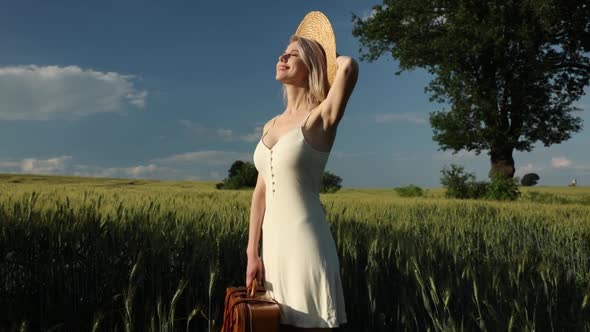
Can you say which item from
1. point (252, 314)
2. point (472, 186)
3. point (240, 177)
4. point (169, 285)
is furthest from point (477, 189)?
point (252, 314)

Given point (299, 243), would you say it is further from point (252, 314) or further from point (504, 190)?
point (504, 190)

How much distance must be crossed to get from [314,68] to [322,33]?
0.19 meters

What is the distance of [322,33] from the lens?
207 centimetres

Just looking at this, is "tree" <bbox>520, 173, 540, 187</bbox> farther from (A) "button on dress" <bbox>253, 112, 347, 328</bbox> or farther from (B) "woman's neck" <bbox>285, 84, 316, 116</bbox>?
(A) "button on dress" <bbox>253, 112, 347, 328</bbox>

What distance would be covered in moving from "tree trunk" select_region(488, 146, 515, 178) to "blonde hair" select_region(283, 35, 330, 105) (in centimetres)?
1832

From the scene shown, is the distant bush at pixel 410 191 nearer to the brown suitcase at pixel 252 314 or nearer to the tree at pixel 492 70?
the tree at pixel 492 70

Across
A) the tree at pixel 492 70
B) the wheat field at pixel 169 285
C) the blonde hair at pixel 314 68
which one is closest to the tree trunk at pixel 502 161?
the tree at pixel 492 70

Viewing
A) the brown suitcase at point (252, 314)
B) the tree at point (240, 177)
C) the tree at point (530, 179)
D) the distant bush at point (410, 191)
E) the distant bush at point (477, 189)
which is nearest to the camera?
the brown suitcase at point (252, 314)

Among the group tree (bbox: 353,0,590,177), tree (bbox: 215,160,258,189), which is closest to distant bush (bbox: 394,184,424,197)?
tree (bbox: 353,0,590,177)

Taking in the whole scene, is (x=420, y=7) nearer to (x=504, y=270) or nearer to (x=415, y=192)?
(x=415, y=192)

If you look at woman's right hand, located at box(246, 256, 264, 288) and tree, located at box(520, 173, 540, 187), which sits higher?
tree, located at box(520, 173, 540, 187)

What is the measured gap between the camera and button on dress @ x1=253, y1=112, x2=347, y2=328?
1.73 metres

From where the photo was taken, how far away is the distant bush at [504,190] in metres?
16.2

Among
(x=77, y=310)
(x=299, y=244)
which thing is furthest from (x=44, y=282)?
(x=299, y=244)
